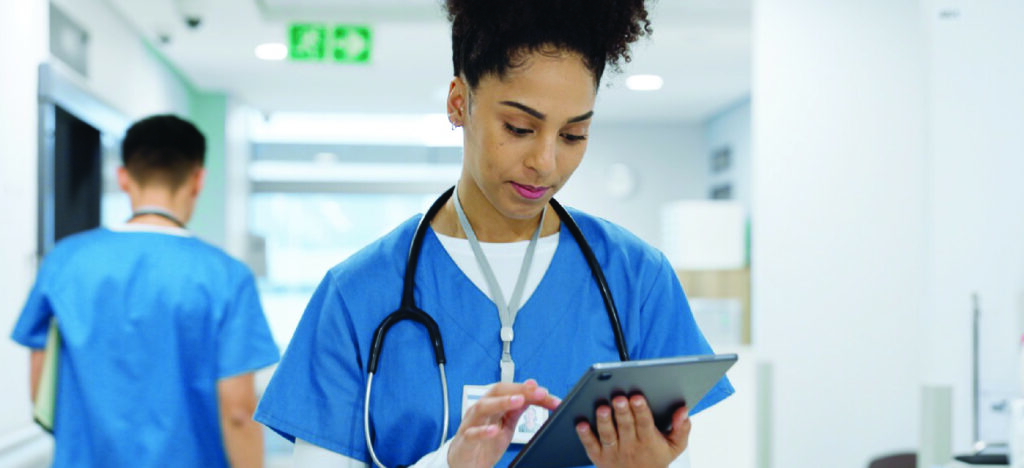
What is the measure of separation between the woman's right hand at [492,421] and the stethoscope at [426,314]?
0.09 metres

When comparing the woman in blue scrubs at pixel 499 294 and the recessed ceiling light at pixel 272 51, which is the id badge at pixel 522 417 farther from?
the recessed ceiling light at pixel 272 51

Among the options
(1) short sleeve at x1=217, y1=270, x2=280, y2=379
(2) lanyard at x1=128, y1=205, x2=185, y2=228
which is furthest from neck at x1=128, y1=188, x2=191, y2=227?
(1) short sleeve at x1=217, y1=270, x2=280, y2=379

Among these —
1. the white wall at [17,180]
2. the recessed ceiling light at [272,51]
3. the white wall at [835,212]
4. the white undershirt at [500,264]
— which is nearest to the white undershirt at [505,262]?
the white undershirt at [500,264]

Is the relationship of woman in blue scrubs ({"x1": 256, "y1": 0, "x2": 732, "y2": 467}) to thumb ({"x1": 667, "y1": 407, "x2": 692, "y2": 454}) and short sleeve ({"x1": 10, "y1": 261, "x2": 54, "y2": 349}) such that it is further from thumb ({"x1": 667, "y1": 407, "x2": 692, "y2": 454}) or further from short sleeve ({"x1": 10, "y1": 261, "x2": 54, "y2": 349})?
short sleeve ({"x1": 10, "y1": 261, "x2": 54, "y2": 349})

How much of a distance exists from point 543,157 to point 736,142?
18.1ft

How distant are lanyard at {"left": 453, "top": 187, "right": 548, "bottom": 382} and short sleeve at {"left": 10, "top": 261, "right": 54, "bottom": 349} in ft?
3.60

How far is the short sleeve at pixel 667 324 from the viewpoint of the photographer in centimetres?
109

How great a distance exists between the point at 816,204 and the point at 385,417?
208 centimetres

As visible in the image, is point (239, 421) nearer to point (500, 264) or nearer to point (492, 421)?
point (500, 264)

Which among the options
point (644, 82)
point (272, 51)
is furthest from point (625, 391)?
point (644, 82)

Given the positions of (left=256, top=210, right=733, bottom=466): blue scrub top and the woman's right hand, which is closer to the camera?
the woman's right hand

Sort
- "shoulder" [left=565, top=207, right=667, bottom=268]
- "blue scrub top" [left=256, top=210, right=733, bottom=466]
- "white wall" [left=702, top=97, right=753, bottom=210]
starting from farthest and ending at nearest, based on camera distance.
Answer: "white wall" [left=702, top=97, right=753, bottom=210]
"shoulder" [left=565, top=207, right=667, bottom=268]
"blue scrub top" [left=256, top=210, right=733, bottom=466]

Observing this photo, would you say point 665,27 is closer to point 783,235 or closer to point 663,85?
point 663,85

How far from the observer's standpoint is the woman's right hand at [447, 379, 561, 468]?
833 mm
